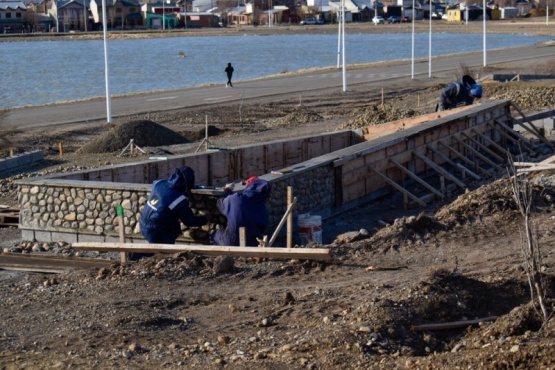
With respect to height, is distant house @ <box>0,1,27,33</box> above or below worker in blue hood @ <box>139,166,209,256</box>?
above

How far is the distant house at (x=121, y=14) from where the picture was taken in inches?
5675

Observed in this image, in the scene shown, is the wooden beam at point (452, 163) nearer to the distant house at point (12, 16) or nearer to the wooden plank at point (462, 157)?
the wooden plank at point (462, 157)

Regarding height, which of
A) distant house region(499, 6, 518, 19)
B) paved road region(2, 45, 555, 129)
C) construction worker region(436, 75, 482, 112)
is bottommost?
paved road region(2, 45, 555, 129)

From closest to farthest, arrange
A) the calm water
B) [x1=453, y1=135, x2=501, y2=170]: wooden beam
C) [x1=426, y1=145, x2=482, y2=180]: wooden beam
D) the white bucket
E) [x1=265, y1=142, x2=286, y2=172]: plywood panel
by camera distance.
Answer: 1. the white bucket
2. [x1=265, y1=142, x2=286, y2=172]: plywood panel
3. [x1=426, y1=145, x2=482, y2=180]: wooden beam
4. [x1=453, y1=135, x2=501, y2=170]: wooden beam
5. the calm water

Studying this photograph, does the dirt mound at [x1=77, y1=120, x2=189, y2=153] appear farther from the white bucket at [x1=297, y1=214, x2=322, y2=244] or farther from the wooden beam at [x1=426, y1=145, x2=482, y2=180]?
the white bucket at [x1=297, y1=214, x2=322, y2=244]

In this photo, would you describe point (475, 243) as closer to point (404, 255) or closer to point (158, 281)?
point (404, 255)

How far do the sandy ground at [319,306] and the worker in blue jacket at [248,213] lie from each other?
0.95 meters

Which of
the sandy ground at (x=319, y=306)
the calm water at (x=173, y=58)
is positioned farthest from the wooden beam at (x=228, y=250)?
the calm water at (x=173, y=58)

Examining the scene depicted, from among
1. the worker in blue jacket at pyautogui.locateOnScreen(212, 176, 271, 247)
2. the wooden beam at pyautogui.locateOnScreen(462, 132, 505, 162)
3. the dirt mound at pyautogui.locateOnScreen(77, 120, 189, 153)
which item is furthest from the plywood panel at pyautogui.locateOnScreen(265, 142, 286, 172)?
the worker in blue jacket at pyautogui.locateOnScreen(212, 176, 271, 247)

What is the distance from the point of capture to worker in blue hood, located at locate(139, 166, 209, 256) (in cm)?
1340

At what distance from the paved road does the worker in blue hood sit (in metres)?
18.6

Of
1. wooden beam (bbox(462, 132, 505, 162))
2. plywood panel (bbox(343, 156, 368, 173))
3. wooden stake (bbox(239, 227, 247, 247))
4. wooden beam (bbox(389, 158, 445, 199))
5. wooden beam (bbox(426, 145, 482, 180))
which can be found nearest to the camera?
wooden stake (bbox(239, 227, 247, 247))

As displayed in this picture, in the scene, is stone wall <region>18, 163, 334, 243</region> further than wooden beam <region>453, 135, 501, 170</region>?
No

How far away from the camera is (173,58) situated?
89938 millimetres
